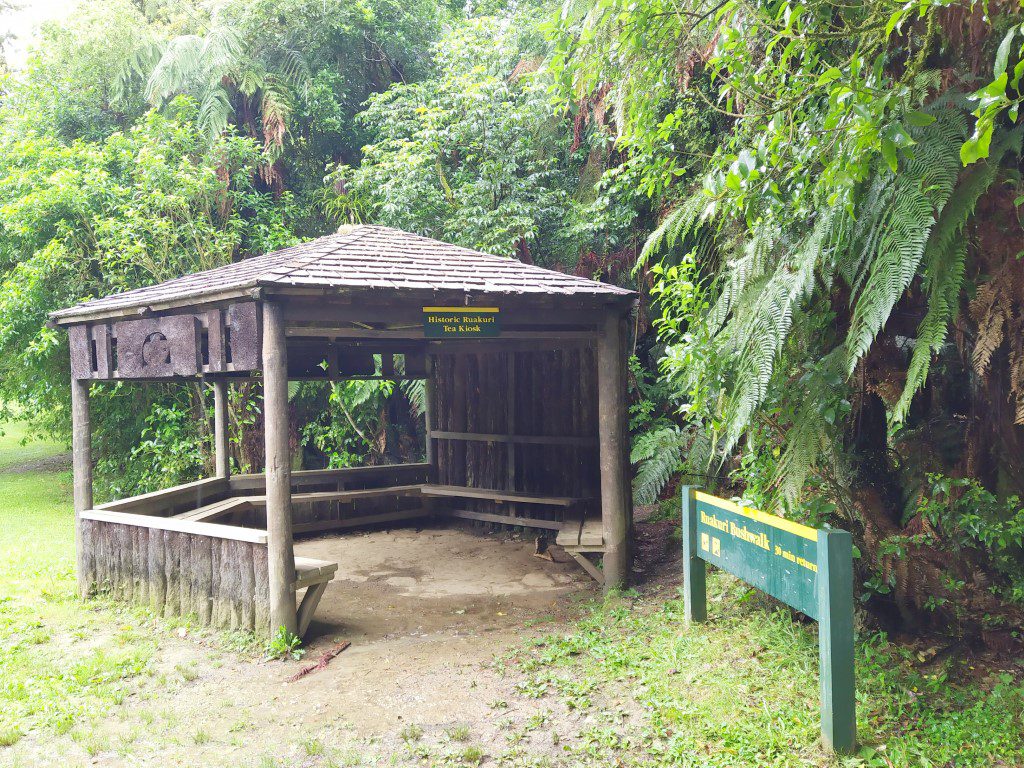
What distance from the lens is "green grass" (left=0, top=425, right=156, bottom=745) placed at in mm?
4492

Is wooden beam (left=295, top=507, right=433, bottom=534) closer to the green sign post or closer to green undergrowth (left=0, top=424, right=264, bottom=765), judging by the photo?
green undergrowth (left=0, top=424, right=264, bottom=765)

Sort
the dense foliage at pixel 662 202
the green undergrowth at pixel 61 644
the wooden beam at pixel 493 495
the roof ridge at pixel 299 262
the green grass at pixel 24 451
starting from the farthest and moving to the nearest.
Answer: the green grass at pixel 24 451 < the wooden beam at pixel 493 495 < the roof ridge at pixel 299 262 < the green undergrowth at pixel 61 644 < the dense foliage at pixel 662 202

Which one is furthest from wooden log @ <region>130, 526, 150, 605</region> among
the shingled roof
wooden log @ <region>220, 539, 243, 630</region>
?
the shingled roof

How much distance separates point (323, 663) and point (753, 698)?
8.94 feet

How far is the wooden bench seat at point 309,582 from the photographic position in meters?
5.46

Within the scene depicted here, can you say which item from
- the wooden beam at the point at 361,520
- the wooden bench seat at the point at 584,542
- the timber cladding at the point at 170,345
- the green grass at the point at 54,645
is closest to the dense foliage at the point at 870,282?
the wooden bench seat at the point at 584,542

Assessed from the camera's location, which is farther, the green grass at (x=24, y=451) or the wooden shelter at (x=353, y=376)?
the green grass at (x=24, y=451)

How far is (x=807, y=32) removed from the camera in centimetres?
349

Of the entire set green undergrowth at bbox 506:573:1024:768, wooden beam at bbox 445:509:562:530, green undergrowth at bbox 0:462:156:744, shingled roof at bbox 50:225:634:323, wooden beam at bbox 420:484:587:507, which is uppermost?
shingled roof at bbox 50:225:634:323

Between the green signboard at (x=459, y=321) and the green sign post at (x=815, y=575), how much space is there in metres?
2.61

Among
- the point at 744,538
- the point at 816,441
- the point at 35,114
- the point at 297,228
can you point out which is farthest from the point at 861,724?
the point at 35,114

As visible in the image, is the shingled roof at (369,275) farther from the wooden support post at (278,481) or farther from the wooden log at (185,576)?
the wooden log at (185,576)

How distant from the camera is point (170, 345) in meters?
6.42

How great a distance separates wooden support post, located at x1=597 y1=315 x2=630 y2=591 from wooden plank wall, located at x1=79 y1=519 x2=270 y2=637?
2.72m
